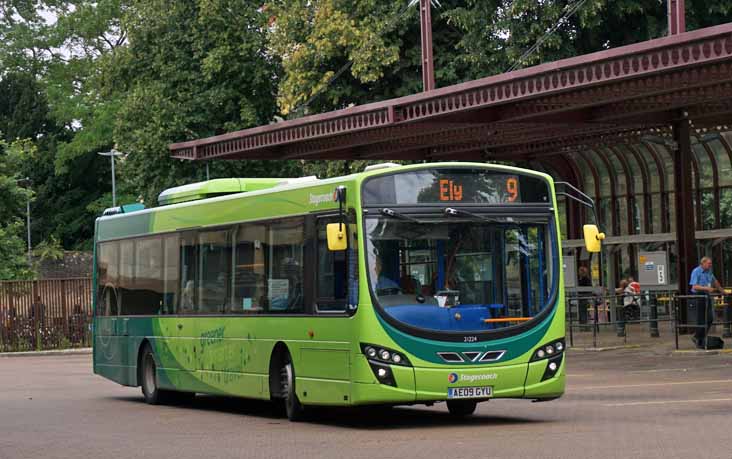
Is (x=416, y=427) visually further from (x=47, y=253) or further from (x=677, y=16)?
(x=47, y=253)

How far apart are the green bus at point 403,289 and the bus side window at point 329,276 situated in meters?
0.02

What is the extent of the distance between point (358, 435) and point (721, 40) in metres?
9.80

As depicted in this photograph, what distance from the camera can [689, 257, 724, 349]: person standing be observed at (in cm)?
2709

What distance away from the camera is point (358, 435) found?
15047 millimetres

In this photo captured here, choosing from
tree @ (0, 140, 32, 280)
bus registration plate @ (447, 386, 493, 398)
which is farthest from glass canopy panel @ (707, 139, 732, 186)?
tree @ (0, 140, 32, 280)

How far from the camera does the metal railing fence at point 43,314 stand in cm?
4375

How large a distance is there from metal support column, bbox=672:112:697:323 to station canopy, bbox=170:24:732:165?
439mm

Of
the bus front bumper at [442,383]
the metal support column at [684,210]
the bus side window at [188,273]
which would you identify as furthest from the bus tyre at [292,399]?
the metal support column at [684,210]

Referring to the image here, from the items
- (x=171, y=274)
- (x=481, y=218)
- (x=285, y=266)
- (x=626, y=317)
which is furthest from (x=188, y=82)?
(x=481, y=218)

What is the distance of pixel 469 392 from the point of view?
15445 millimetres

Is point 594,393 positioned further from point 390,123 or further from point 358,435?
point 390,123

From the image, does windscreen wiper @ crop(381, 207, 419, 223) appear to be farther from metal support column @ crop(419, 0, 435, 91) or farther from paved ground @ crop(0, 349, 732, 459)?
metal support column @ crop(419, 0, 435, 91)

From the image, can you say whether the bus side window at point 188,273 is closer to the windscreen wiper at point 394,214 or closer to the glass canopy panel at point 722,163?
the windscreen wiper at point 394,214

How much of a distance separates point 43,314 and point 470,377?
3019 cm
